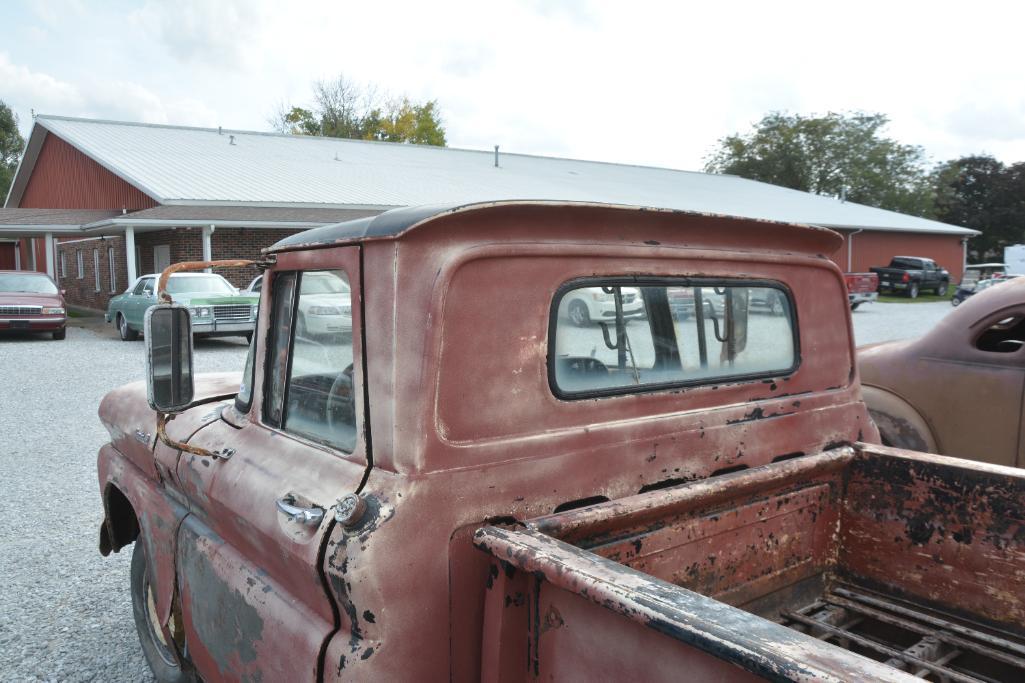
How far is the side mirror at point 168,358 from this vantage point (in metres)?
2.35

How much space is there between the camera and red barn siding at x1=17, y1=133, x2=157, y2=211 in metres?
24.6

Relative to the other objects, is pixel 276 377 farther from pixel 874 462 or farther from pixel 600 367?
pixel 874 462

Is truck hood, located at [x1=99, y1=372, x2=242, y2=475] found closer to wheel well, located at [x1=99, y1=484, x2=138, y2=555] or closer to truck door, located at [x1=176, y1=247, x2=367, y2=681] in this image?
wheel well, located at [x1=99, y1=484, x2=138, y2=555]

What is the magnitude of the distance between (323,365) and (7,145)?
64.5 meters

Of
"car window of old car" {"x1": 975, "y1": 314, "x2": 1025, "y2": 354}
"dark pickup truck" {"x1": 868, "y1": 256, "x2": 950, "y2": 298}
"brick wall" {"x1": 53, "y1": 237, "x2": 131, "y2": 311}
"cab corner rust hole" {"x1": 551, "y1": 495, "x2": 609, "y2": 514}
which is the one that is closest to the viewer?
"cab corner rust hole" {"x1": 551, "y1": 495, "x2": 609, "y2": 514}

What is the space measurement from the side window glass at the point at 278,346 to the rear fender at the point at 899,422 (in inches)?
144

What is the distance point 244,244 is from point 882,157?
148 feet

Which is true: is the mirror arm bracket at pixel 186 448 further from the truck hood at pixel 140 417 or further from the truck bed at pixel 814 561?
the truck bed at pixel 814 561

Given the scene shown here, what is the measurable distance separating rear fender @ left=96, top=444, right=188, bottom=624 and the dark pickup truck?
3618 centimetres

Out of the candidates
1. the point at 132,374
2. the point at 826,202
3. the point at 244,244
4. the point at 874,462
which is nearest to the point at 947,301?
the point at 826,202

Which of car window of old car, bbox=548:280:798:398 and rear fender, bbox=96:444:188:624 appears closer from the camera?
car window of old car, bbox=548:280:798:398

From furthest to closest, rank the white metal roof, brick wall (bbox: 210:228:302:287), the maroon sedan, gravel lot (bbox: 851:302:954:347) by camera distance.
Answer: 1. the white metal roof
2. brick wall (bbox: 210:228:302:287)
3. gravel lot (bbox: 851:302:954:347)
4. the maroon sedan

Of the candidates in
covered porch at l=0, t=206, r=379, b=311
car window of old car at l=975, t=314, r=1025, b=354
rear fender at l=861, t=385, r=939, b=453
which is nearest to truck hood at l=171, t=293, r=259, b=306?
covered porch at l=0, t=206, r=379, b=311

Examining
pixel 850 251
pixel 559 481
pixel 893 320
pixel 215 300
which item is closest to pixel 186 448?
pixel 559 481
